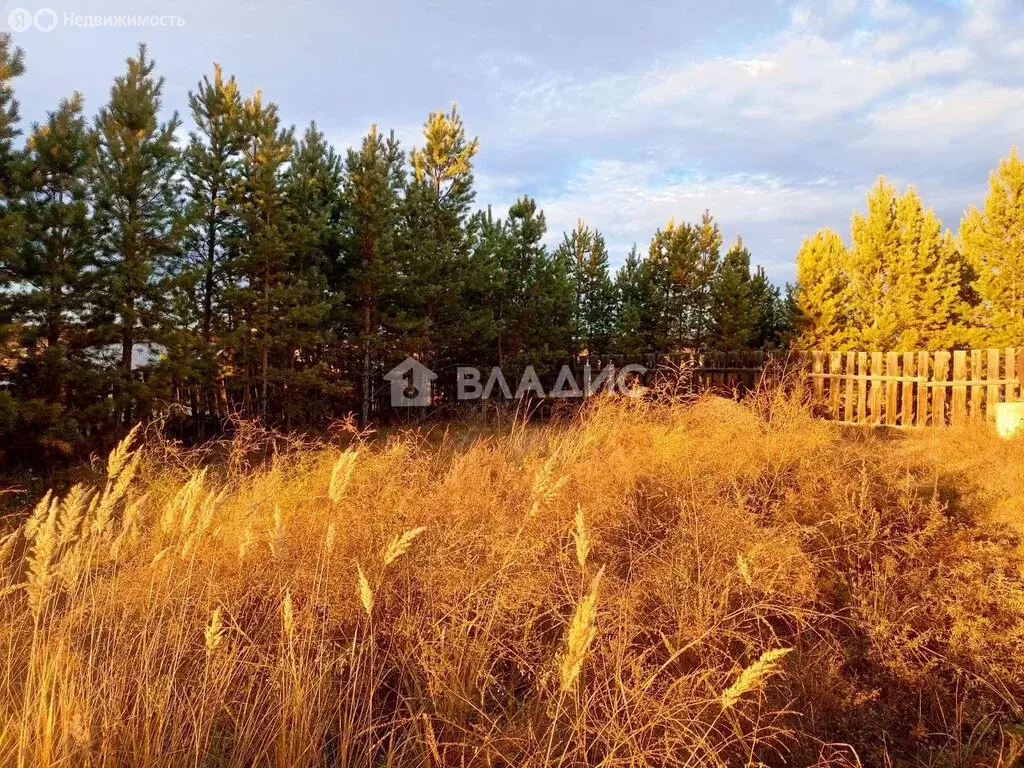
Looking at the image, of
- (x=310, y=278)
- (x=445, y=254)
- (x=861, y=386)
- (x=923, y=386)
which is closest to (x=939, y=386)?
(x=923, y=386)

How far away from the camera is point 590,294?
1645 cm

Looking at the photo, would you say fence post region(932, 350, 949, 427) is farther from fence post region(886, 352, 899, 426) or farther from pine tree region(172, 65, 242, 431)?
pine tree region(172, 65, 242, 431)

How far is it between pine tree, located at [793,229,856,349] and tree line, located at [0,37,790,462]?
285cm

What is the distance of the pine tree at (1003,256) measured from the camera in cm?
1453

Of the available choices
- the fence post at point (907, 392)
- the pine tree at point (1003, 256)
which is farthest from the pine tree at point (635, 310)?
the pine tree at point (1003, 256)

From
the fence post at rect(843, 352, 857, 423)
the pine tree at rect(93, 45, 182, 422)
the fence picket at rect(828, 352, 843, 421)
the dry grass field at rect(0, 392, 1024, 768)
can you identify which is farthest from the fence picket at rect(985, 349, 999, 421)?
the pine tree at rect(93, 45, 182, 422)

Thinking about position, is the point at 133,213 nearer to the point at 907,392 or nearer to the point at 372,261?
the point at 372,261

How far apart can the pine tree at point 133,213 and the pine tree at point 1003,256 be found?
17946 millimetres

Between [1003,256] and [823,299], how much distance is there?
407 centimetres

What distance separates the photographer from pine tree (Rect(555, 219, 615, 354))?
51.9 ft

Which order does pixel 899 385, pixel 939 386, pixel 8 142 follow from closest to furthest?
pixel 8 142 < pixel 939 386 < pixel 899 385

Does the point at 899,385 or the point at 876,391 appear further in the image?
the point at 899,385

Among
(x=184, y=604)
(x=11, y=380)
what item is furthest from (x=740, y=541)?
(x=11, y=380)

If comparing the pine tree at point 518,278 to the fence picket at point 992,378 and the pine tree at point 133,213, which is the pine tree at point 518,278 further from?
the fence picket at point 992,378
